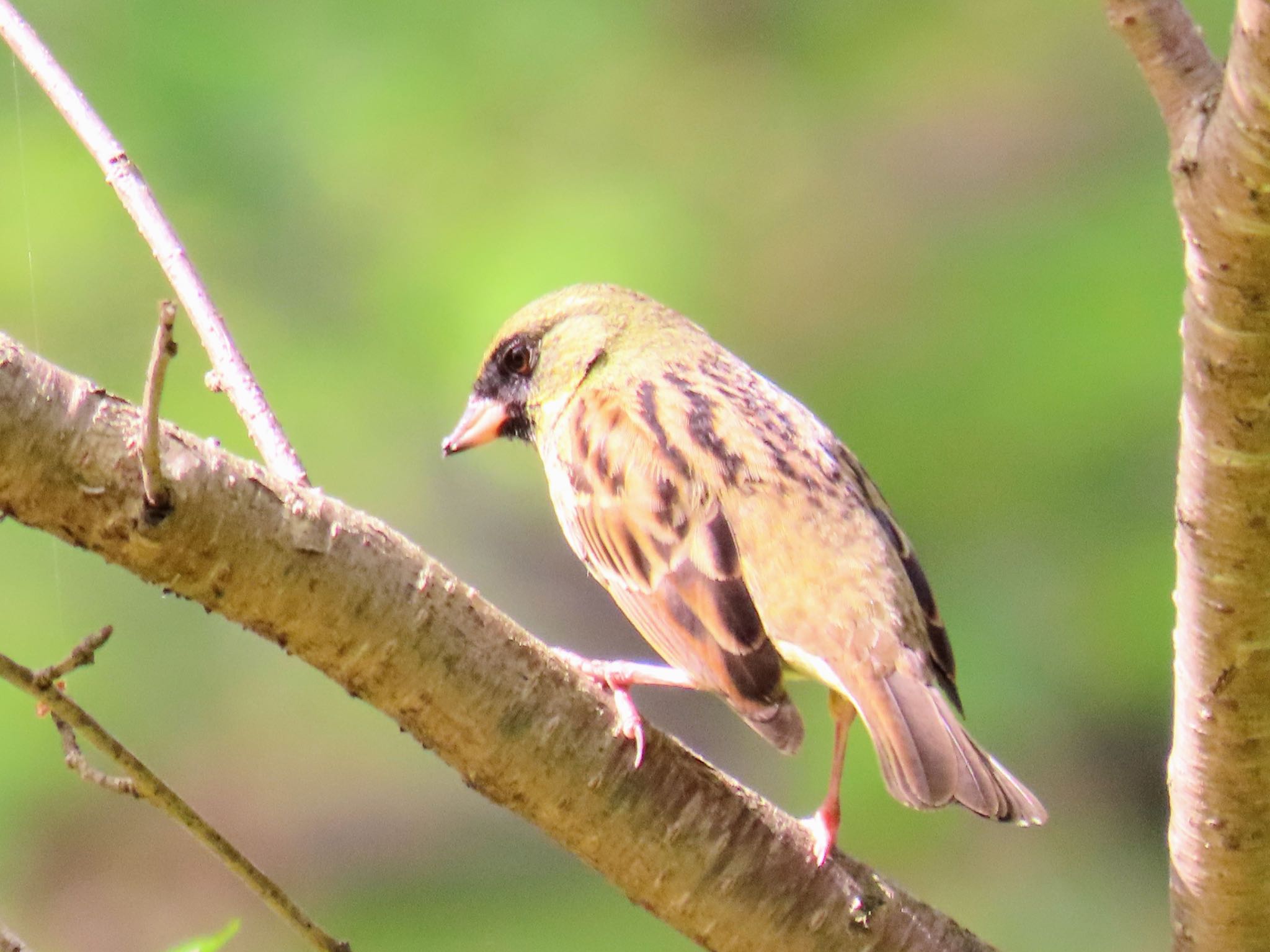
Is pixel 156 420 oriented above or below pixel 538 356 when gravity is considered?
below

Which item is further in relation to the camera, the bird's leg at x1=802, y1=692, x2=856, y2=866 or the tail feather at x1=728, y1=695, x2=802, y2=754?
the tail feather at x1=728, y1=695, x2=802, y2=754

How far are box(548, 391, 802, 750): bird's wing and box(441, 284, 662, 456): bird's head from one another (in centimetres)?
27

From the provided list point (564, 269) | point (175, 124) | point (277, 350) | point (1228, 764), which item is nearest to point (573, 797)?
point (1228, 764)

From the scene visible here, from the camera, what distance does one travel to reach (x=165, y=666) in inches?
196

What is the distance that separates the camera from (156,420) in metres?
1.34

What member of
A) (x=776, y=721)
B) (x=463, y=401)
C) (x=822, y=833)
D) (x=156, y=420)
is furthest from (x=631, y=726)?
(x=463, y=401)

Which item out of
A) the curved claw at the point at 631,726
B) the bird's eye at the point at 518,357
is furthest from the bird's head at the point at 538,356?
the curved claw at the point at 631,726

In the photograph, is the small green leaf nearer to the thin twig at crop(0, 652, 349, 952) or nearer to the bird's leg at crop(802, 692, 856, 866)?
the thin twig at crop(0, 652, 349, 952)

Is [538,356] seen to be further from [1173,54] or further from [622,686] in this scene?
[1173,54]

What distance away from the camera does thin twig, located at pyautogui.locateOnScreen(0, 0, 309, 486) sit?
6.60 feet

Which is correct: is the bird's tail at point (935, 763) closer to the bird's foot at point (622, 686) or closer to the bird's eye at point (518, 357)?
the bird's foot at point (622, 686)

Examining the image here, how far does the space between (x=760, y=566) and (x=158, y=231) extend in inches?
41.9

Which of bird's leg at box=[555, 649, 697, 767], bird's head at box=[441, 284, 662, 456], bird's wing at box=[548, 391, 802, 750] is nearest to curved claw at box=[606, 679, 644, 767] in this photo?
bird's leg at box=[555, 649, 697, 767]

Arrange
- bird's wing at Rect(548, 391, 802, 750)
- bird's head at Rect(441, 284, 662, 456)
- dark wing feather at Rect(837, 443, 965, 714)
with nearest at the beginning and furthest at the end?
bird's wing at Rect(548, 391, 802, 750) → dark wing feather at Rect(837, 443, 965, 714) → bird's head at Rect(441, 284, 662, 456)
